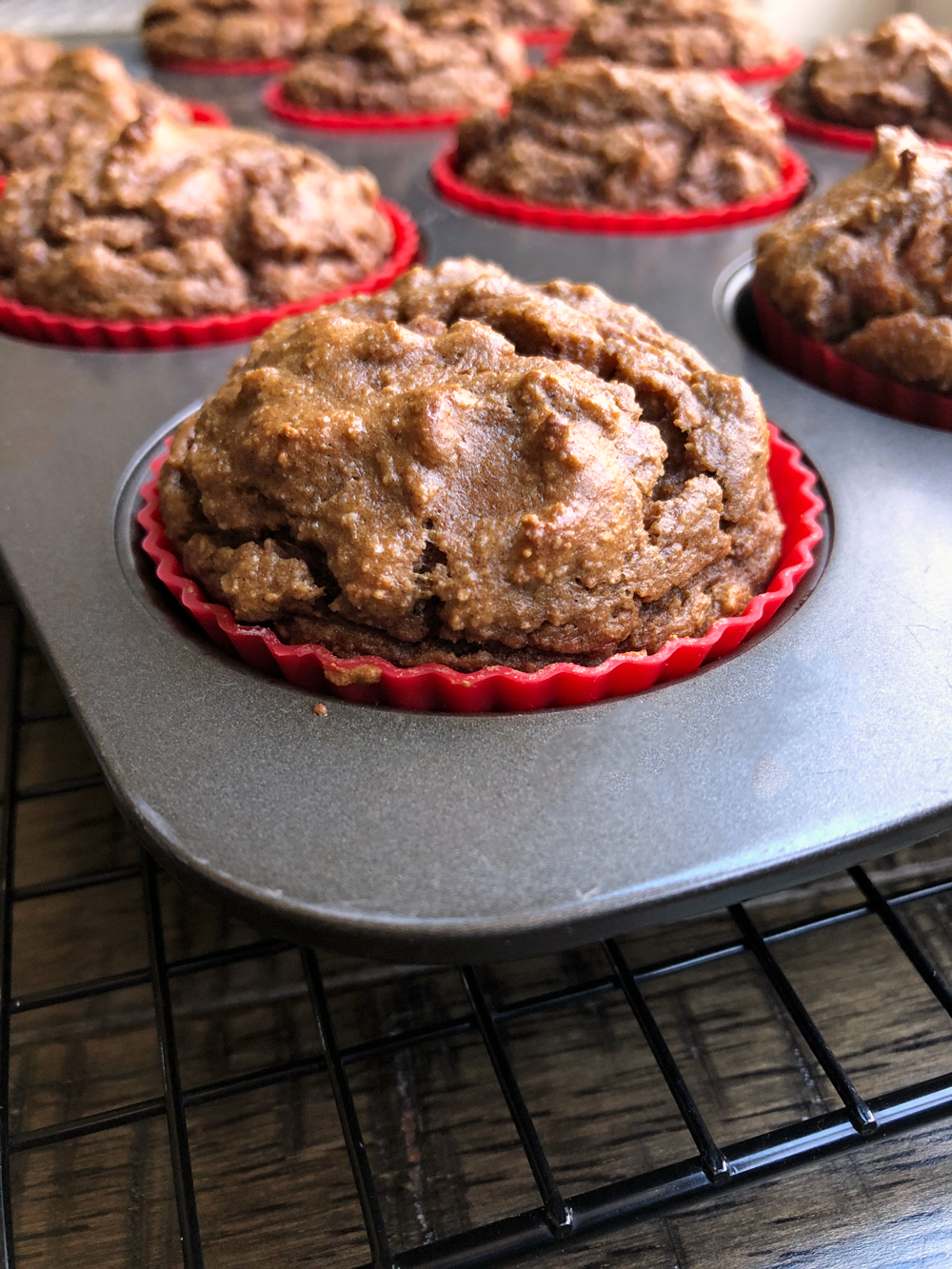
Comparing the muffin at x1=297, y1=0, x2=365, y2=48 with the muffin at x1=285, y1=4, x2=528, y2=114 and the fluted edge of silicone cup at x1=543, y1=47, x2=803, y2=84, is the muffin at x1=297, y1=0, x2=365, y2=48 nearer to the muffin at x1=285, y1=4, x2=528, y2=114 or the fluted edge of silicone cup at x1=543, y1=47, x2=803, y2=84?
the muffin at x1=285, y1=4, x2=528, y2=114

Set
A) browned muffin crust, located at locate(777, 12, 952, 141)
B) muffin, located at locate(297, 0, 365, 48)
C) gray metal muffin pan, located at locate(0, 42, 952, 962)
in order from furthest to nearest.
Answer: muffin, located at locate(297, 0, 365, 48), browned muffin crust, located at locate(777, 12, 952, 141), gray metal muffin pan, located at locate(0, 42, 952, 962)

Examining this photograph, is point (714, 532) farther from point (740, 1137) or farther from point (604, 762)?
point (740, 1137)

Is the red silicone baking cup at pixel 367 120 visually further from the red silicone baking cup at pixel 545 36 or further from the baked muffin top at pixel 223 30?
the red silicone baking cup at pixel 545 36

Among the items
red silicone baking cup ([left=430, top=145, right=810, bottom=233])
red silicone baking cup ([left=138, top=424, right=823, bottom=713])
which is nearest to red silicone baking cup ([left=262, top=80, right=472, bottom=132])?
red silicone baking cup ([left=430, top=145, right=810, bottom=233])

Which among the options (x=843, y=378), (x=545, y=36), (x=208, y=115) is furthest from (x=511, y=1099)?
(x=545, y=36)

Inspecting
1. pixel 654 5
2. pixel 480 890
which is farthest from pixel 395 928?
pixel 654 5

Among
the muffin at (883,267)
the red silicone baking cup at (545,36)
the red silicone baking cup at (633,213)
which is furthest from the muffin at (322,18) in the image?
the muffin at (883,267)
